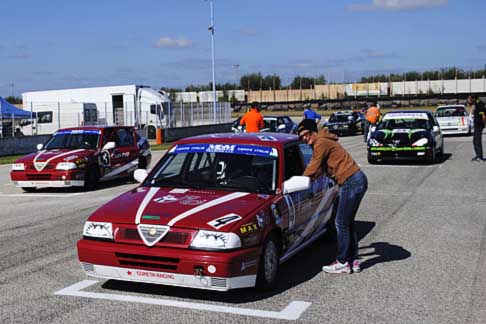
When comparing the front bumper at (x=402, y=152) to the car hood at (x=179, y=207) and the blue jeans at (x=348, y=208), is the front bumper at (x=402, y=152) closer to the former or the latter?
the blue jeans at (x=348, y=208)

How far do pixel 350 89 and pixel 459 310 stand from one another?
9225 centimetres

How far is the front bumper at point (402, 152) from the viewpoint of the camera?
18359 mm

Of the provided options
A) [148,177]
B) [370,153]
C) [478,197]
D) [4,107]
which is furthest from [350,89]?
[148,177]

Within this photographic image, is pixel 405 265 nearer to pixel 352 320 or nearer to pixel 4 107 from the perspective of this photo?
pixel 352 320

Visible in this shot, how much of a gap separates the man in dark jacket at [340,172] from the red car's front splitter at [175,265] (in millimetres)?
1240

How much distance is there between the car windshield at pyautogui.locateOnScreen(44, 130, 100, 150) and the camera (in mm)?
14789

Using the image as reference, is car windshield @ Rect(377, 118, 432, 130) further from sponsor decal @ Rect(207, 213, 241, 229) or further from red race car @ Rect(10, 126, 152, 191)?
sponsor decal @ Rect(207, 213, 241, 229)

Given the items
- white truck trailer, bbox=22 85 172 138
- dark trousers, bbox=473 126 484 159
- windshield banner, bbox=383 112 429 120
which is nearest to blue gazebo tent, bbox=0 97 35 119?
white truck trailer, bbox=22 85 172 138

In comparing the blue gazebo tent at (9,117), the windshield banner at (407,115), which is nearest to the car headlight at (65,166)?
the windshield banner at (407,115)

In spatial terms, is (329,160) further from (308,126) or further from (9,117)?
(9,117)

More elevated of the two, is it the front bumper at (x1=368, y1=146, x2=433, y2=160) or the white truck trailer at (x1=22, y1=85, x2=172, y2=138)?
the white truck trailer at (x1=22, y1=85, x2=172, y2=138)

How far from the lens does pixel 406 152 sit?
60.6 feet

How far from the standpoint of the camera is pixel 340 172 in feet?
21.4

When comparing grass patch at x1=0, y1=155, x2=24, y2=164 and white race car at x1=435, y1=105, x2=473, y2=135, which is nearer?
grass patch at x1=0, y1=155, x2=24, y2=164
